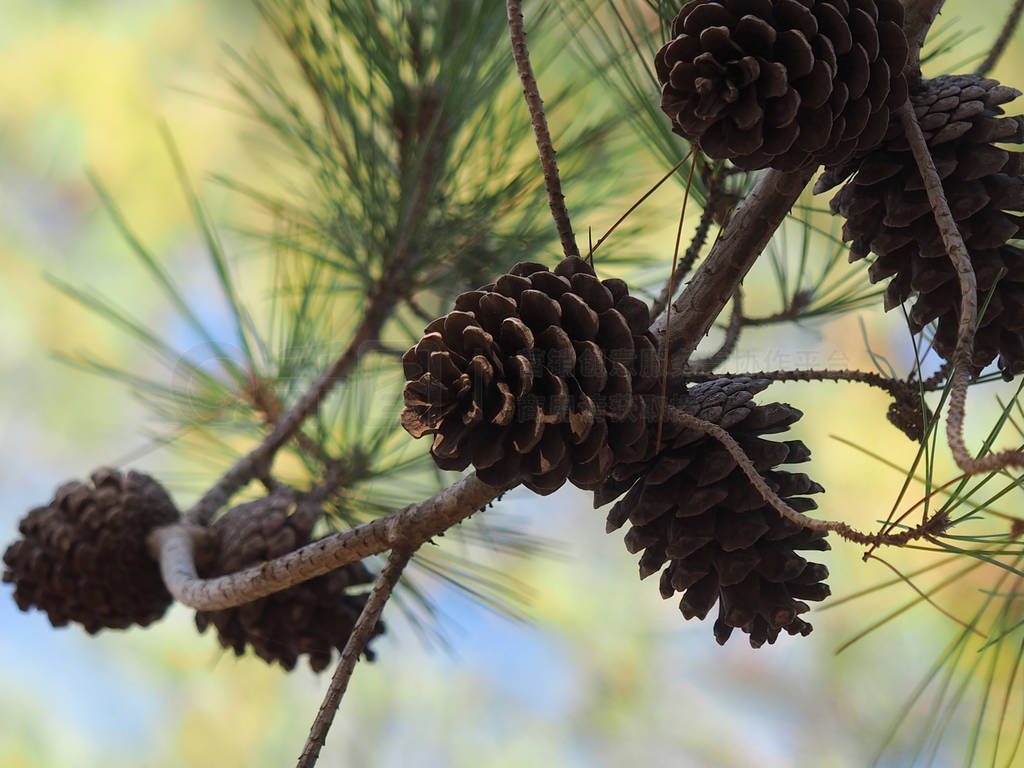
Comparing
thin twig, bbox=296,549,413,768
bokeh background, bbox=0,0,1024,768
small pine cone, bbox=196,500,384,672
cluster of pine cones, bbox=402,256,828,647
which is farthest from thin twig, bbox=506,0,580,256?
bokeh background, bbox=0,0,1024,768

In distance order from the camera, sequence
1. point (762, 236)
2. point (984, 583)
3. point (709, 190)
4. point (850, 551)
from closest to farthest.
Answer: point (762, 236) < point (709, 190) < point (984, 583) < point (850, 551)

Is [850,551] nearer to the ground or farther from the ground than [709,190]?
farther from the ground

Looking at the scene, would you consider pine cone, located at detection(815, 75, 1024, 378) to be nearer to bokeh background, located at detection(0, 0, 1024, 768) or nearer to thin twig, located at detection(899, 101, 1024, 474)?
thin twig, located at detection(899, 101, 1024, 474)

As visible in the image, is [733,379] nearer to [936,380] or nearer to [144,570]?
[936,380]

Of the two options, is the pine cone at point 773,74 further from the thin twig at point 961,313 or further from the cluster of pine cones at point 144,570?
the cluster of pine cones at point 144,570

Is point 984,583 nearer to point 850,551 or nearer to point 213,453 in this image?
point 850,551

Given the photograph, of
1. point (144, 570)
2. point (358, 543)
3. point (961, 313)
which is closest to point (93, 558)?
point (144, 570)

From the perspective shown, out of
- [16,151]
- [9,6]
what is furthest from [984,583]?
[9,6]
